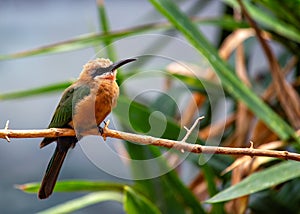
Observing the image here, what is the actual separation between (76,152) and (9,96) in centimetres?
70

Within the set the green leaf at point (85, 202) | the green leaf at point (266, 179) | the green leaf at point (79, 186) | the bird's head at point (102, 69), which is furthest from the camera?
the green leaf at point (85, 202)

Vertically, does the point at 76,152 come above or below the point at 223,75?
above

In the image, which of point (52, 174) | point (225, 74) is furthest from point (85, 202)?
point (52, 174)

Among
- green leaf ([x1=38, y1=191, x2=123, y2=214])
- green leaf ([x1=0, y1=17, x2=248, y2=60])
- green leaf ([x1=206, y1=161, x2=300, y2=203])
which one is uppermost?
green leaf ([x1=0, y1=17, x2=248, y2=60])

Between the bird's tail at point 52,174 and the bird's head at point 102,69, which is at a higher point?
the bird's head at point 102,69

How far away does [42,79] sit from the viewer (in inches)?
51.7

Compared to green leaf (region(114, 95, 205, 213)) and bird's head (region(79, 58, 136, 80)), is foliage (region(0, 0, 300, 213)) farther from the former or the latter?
bird's head (region(79, 58, 136, 80))

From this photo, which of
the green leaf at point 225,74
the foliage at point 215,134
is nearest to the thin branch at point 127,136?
the foliage at point 215,134

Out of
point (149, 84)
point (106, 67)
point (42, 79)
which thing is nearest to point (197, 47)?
point (106, 67)

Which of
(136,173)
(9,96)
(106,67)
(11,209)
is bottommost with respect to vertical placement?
(106,67)

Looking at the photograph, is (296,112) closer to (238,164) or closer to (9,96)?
(238,164)

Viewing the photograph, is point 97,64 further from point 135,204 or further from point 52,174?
point 135,204

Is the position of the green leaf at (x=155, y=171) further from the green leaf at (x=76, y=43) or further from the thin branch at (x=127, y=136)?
the thin branch at (x=127, y=136)

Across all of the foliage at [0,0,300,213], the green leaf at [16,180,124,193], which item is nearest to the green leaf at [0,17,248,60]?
the foliage at [0,0,300,213]
